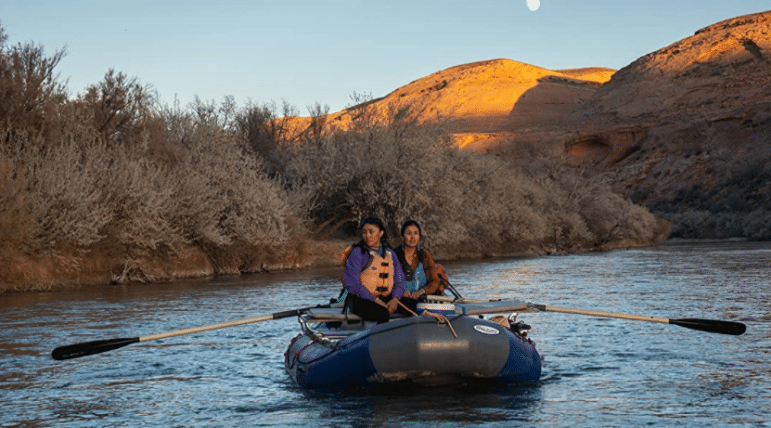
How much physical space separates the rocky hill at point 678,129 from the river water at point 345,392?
33.5m

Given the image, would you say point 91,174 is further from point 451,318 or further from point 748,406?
point 748,406

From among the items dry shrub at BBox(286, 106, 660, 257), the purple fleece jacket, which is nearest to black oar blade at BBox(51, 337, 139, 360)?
the purple fleece jacket

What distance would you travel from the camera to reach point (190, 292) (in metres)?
22.8

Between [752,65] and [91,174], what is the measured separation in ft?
219

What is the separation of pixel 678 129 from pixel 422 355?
6842cm

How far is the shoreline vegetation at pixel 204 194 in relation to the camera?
78.8 feet

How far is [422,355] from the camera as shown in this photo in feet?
31.1

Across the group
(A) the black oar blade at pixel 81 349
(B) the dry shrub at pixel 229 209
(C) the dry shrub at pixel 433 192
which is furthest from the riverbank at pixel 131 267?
(A) the black oar blade at pixel 81 349

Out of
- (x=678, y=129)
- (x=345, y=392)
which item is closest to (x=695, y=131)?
(x=678, y=129)

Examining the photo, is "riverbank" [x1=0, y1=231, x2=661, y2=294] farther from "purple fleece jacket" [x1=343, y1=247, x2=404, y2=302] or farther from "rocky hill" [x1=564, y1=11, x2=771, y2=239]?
"rocky hill" [x1=564, y1=11, x2=771, y2=239]

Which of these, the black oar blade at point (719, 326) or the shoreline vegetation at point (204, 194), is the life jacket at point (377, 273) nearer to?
the black oar blade at point (719, 326)

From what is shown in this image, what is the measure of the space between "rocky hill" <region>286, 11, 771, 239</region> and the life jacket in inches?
1656

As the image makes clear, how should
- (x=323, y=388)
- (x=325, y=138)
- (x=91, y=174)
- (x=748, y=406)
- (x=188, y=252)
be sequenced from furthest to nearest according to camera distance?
(x=325, y=138)
(x=188, y=252)
(x=91, y=174)
(x=323, y=388)
(x=748, y=406)

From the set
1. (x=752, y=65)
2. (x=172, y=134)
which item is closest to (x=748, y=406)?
(x=172, y=134)
